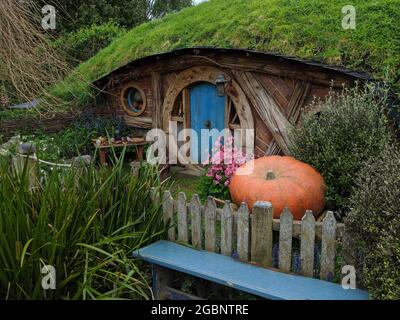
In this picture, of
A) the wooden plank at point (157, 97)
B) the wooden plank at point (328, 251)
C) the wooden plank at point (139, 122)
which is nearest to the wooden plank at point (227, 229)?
the wooden plank at point (328, 251)

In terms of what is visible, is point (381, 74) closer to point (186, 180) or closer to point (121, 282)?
point (186, 180)

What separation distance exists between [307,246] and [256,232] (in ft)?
1.58

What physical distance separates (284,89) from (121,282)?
5.05 metres

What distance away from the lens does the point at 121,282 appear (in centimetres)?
338

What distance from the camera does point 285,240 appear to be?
3.64 meters

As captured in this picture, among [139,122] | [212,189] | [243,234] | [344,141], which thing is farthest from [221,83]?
[243,234]

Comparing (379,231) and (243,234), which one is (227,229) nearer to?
(243,234)

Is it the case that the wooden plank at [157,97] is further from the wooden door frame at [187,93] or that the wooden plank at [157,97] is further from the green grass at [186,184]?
the green grass at [186,184]

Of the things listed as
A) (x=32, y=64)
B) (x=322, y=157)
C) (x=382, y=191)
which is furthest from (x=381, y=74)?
(x=32, y=64)

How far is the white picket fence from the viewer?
3.58 metres

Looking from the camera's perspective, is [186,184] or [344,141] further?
[186,184]

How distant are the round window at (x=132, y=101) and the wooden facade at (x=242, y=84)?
0.13 m
